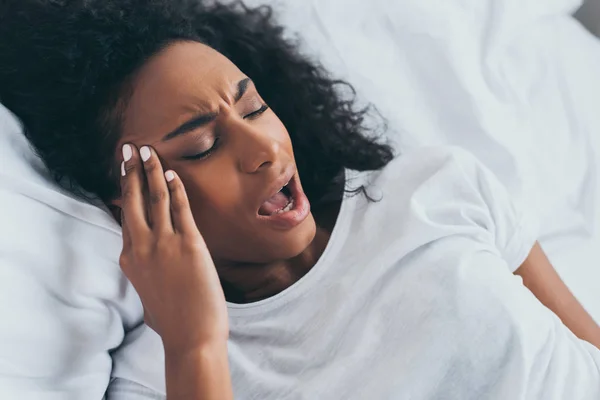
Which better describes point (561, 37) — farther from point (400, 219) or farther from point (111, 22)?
point (111, 22)

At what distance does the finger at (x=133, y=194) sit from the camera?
75 centimetres

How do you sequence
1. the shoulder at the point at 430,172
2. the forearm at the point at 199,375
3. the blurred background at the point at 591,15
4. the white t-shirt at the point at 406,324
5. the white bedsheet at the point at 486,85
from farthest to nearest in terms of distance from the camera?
the blurred background at the point at 591,15 → the white bedsheet at the point at 486,85 → the shoulder at the point at 430,172 → the white t-shirt at the point at 406,324 → the forearm at the point at 199,375

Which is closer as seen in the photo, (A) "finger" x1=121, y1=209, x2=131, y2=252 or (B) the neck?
(A) "finger" x1=121, y1=209, x2=131, y2=252

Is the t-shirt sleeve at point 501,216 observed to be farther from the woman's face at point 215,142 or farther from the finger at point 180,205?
the finger at point 180,205

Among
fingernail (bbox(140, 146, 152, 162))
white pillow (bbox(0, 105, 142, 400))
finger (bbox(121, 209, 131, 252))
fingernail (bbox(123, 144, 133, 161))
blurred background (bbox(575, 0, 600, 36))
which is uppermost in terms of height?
blurred background (bbox(575, 0, 600, 36))

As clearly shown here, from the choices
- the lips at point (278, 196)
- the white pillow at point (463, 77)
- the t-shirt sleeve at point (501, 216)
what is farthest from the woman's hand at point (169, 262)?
the white pillow at point (463, 77)

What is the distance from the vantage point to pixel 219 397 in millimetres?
698

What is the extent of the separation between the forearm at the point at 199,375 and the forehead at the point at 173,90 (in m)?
0.26

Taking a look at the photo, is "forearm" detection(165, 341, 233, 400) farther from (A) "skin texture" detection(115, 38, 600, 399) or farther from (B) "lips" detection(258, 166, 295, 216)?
(B) "lips" detection(258, 166, 295, 216)

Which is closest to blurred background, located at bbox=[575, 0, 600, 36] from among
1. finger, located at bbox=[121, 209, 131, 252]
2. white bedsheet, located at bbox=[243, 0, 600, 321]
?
white bedsheet, located at bbox=[243, 0, 600, 321]

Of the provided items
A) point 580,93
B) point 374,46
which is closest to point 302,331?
point 374,46

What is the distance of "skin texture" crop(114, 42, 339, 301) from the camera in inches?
29.7

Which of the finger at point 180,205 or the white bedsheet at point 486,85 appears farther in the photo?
the white bedsheet at point 486,85

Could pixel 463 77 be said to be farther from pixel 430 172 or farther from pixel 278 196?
pixel 278 196
